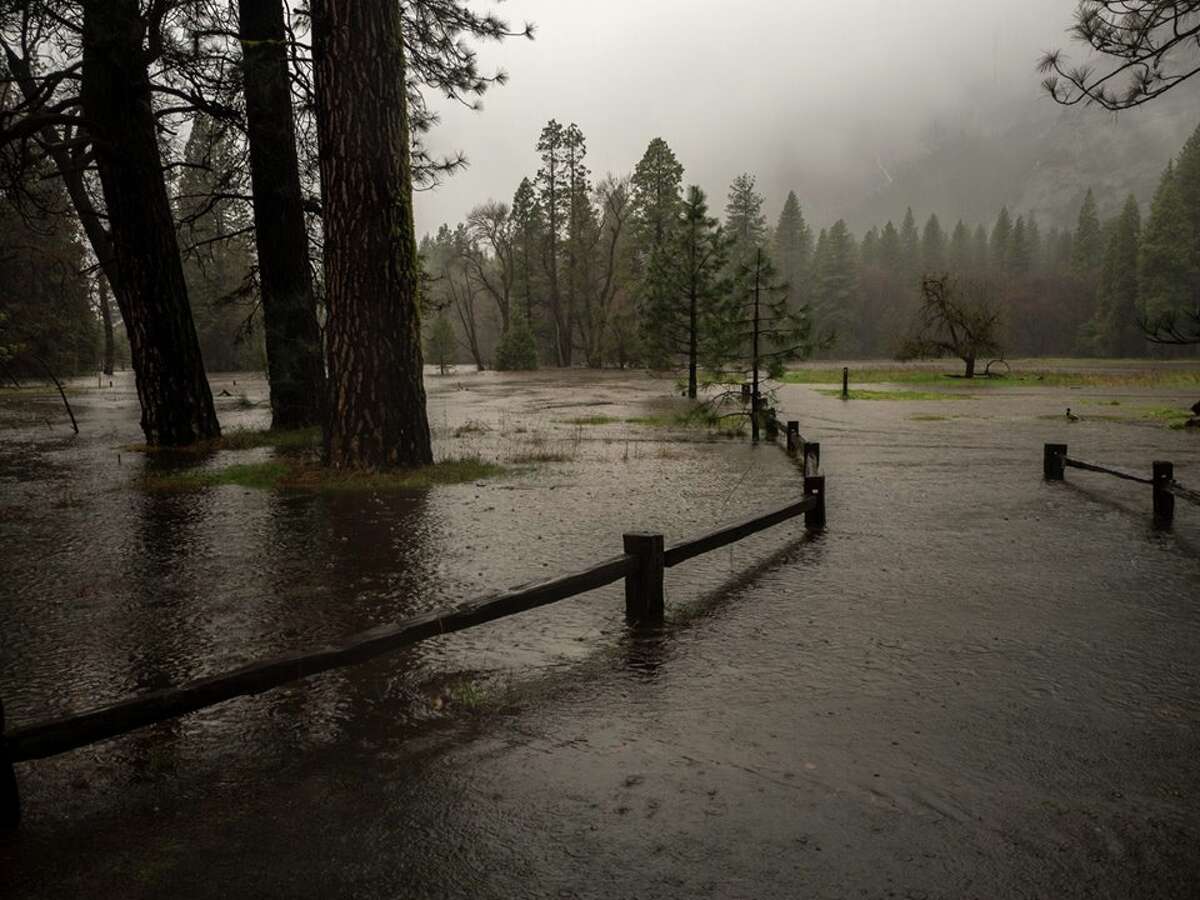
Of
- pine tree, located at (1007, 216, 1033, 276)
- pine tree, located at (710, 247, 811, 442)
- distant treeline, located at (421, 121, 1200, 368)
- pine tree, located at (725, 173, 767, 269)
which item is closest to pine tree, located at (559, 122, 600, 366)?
distant treeline, located at (421, 121, 1200, 368)

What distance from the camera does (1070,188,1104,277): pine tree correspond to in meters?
99.8

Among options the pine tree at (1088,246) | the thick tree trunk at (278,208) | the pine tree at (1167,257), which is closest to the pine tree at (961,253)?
the pine tree at (1088,246)

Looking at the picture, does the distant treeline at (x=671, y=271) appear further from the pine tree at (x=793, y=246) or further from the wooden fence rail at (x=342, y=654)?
the wooden fence rail at (x=342, y=654)

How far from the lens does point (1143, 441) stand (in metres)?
16.9

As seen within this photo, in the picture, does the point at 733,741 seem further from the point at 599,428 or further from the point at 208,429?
the point at 599,428

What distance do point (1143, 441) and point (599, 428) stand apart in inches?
477

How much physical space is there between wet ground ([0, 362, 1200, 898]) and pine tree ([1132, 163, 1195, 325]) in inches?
2976

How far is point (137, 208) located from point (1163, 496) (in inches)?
600

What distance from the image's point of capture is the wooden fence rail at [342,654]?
3.08 m

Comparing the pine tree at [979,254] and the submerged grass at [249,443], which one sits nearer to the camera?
the submerged grass at [249,443]

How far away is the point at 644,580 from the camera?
18.7 feet

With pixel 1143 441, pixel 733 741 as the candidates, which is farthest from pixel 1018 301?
pixel 733 741

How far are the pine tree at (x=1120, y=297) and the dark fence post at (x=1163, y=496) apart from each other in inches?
3135

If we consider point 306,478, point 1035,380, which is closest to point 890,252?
point 1035,380
